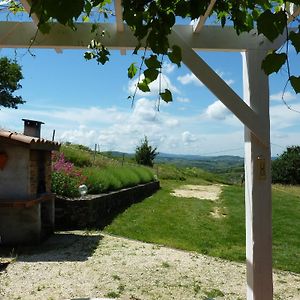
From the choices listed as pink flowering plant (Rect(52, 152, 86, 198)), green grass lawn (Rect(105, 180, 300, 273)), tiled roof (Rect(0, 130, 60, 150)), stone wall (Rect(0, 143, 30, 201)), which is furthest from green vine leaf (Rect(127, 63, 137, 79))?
pink flowering plant (Rect(52, 152, 86, 198))

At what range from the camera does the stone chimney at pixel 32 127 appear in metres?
7.98

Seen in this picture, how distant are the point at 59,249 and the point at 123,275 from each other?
184 centimetres

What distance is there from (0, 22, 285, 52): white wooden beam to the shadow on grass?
367 centimetres

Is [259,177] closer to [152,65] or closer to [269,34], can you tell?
[152,65]

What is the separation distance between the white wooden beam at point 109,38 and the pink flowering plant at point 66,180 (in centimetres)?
601

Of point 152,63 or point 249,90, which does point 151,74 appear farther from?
point 249,90

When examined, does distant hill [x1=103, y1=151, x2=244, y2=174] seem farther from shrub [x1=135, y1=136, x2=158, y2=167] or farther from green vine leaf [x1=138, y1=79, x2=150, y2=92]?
green vine leaf [x1=138, y1=79, x2=150, y2=92]

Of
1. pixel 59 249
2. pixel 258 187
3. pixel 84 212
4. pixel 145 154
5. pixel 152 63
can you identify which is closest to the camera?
pixel 152 63

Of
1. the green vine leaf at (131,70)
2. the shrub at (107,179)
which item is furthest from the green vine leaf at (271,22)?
the shrub at (107,179)

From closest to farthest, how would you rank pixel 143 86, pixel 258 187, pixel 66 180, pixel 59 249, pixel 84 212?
pixel 143 86
pixel 258 187
pixel 59 249
pixel 84 212
pixel 66 180

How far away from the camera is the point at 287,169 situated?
26938 mm

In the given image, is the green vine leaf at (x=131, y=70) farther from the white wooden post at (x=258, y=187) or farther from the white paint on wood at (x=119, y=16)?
the white wooden post at (x=258, y=187)

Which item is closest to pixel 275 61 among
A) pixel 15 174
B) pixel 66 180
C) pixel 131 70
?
pixel 131 70

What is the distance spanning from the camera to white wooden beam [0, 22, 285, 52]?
10.8 feet
